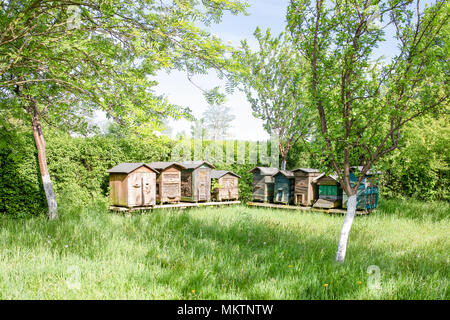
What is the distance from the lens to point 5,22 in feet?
17.6

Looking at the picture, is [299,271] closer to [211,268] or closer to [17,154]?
[211,268]

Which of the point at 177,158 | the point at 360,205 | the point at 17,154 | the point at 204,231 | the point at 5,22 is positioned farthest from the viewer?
the point at 177,158

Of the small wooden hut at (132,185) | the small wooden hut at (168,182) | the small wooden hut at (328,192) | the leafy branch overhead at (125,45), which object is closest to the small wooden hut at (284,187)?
the small wooden hut at (328,192)

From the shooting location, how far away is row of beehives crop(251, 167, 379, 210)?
9625mm

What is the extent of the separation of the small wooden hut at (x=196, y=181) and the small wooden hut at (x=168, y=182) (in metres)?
0.37

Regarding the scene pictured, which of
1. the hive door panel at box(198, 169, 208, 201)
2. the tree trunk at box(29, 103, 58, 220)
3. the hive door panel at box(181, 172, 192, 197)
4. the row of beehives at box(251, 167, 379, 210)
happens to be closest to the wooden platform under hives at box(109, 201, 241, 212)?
the hive door panel at box(198, 169, 208, 201)

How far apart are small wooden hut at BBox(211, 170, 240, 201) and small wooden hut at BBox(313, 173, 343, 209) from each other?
2.89 metres

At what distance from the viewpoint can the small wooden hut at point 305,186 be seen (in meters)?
10.6

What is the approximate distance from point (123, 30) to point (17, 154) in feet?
14.7

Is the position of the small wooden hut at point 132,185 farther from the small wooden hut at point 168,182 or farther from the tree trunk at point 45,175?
the tree trunk at point 45,175

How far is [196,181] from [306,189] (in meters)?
3.50

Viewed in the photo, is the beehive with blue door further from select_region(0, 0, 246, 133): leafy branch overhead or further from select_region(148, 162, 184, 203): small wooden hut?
select_region(0, 0, 246, 133): leafy branch overhead

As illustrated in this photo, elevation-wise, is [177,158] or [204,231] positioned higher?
[177,158]
